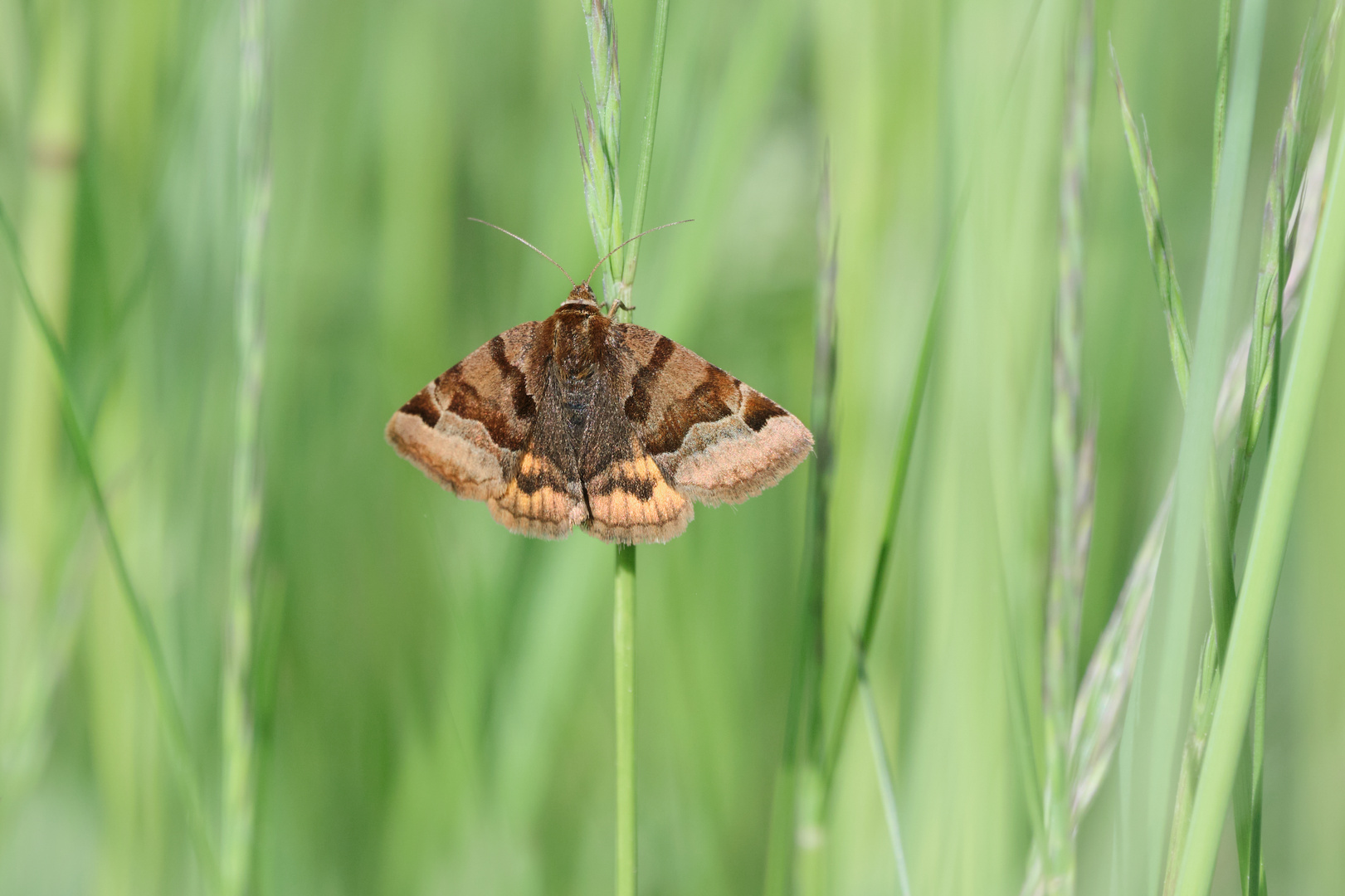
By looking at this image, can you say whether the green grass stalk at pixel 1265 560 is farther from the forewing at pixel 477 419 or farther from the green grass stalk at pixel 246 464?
the forewing at pixel 477 419

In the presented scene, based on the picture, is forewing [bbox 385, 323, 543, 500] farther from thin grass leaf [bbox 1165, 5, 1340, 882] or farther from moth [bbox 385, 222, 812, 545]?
thin grass leaf [bbox 1165, 5, 1340, 882]

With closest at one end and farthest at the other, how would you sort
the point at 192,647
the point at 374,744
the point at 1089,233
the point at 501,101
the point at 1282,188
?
1. the point at 1282,188
2. the point at 192,647
3. the point at 374,744
4. the point at 1089,233
5. the point at 501,101

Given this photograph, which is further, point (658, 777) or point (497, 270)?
point (497, 270)

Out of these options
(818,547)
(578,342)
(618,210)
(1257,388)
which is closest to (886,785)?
(818,547)

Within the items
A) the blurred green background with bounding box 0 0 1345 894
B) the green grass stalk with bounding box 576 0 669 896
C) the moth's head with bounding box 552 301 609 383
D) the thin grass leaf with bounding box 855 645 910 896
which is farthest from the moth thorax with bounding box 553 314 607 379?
the thin grass leaf with bounding box 855 645 910 896

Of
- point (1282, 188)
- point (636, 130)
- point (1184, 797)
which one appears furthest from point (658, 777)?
point (636, 130)

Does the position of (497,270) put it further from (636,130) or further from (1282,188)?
(1282,188)
